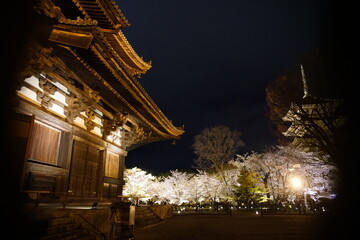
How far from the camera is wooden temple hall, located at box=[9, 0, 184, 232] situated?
19.0ft

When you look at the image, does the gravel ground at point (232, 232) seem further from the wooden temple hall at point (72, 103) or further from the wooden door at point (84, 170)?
the wooden temple hall at point (72, 103)

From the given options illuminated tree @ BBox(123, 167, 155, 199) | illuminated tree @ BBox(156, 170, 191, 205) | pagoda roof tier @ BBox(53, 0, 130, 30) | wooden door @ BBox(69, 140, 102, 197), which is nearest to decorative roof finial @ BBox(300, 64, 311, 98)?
pagoda roof tier @ BBox(53, 0, 130, 30)

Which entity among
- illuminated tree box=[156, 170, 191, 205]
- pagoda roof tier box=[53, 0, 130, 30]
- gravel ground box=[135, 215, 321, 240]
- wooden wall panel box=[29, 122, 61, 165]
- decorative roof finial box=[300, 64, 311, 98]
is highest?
pagoda roof tier box=[53, 0, 130, 30]

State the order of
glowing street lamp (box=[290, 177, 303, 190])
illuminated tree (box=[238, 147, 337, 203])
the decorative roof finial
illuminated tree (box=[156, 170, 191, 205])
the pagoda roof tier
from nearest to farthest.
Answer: the pagoda roof tier < the decorative roof finial < illuminated tree (box=[238, 147, 337, 203]) < glowing street lamp (box=[290, 177, 303, 190]) < illuminated tree (box=[156, 170, 191, 205])

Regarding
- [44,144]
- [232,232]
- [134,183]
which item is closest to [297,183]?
[232,232]

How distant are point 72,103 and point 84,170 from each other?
118 inches

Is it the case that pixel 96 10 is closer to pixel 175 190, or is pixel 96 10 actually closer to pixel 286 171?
pixel 286 171

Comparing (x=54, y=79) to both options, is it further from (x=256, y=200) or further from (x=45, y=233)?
(x=256, y=200)

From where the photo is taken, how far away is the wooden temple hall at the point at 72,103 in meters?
5.80

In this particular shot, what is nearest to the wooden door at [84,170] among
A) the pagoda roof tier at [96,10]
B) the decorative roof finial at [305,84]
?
the pagoda roof tier at [96,10]

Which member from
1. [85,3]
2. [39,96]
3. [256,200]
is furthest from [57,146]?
[256,200]

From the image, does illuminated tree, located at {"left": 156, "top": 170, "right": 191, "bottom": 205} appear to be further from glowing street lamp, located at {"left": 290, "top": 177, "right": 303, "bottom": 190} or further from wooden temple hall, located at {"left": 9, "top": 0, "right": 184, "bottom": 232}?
wooden temple hall, located at {"left": 9, "top": 0, "right": 184, "bottom": 232}

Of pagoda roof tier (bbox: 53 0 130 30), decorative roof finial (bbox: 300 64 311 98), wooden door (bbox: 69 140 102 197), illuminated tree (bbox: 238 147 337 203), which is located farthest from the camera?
illuminated tree (bbox: 238 147 337 203)

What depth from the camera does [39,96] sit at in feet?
23.4
